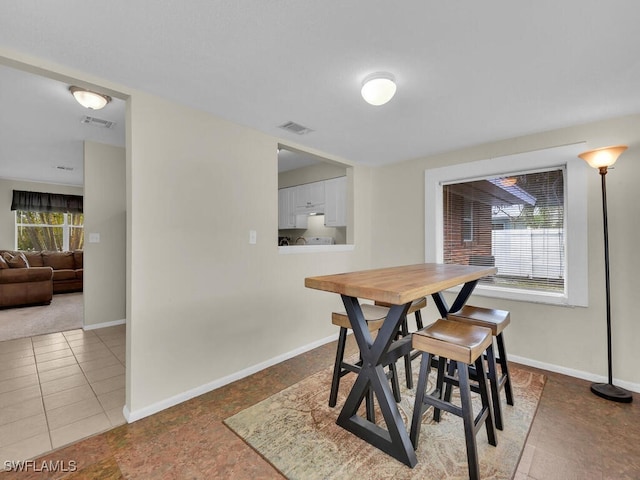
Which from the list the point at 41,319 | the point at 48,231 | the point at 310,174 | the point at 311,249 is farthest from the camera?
the point at 48,231

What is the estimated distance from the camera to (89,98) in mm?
2344

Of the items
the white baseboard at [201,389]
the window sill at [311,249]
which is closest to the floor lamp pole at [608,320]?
the window sill at [311,249]

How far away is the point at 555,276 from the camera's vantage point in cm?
283

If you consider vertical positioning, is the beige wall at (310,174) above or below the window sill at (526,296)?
above

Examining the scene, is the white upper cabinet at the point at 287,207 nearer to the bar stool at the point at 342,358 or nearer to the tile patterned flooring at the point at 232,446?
the bar stool at the point at 342,358

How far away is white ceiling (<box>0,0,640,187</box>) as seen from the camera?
52.1 inches

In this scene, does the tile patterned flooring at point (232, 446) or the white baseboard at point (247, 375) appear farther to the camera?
the white baseboard at point (247, 375)

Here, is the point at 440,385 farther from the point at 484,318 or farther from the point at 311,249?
the point at 311,249

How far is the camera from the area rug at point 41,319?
373 centimetres

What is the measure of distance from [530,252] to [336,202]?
7.88ft

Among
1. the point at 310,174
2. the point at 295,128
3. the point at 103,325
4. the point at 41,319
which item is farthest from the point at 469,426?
the point at 41,319

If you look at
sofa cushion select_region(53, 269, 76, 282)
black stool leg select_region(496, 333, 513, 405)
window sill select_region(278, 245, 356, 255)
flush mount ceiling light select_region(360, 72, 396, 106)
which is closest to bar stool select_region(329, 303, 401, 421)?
black stool leg select_region(496, 333, 513, 405)

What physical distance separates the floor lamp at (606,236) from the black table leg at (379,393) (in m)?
1.81

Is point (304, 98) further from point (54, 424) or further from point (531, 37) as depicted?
point (54, 424)
